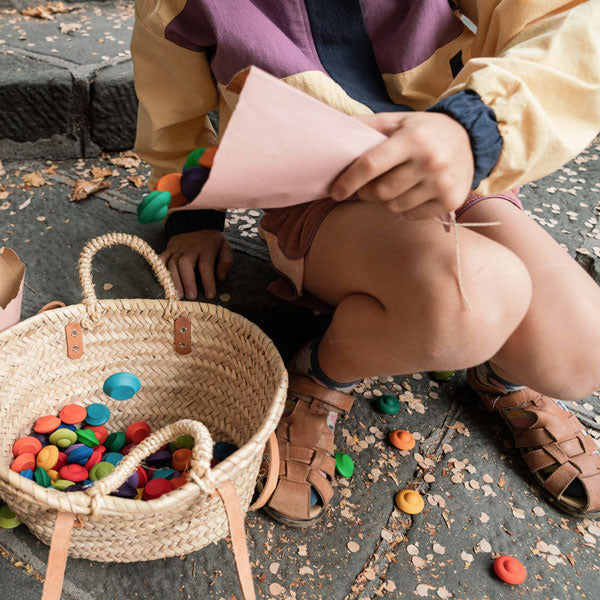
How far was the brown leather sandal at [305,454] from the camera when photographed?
0.90 meters

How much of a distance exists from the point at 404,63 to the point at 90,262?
2.05 feet

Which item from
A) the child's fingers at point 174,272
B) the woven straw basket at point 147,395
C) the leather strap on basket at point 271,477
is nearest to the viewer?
the woven straw basket at point 147,395

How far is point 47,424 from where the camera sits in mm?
934

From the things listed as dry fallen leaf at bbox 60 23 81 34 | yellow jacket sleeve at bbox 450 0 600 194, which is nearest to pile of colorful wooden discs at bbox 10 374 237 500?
yellow jacket sleeve at bbox 450 0 600 194

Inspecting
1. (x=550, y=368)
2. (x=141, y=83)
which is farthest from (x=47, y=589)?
(x=141, y=83)

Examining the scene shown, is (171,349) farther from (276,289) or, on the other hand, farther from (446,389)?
(446,389)

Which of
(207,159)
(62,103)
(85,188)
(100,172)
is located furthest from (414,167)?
(62,103)

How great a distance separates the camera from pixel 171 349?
3.33 feet

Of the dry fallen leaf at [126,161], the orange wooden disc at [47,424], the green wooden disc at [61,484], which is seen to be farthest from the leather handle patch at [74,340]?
the dry fallen leaf at [126,161]

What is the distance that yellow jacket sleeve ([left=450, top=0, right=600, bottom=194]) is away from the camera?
68cm

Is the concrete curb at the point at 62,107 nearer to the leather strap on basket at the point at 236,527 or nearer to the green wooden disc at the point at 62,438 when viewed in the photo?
the green wooden disc at the point at 62,438

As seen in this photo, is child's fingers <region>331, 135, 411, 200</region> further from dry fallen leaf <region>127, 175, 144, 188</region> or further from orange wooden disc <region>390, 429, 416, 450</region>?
dry fallen leaf <region>127, 175, 144, 188</region>

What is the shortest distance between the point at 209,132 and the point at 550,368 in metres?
0.81

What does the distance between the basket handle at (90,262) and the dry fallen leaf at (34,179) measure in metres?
0.74
